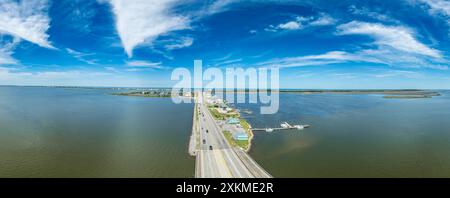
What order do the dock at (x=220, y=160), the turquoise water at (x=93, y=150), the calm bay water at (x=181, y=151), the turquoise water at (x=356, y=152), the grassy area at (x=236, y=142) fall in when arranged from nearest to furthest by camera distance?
the dock at (x=220, y=160) → the turquoise water at (x=93, y=150) → the calm bay water at (x=181, y=151) → the turquoise water at (x=356, y=152) → the grassy area at (x=236, y=142)

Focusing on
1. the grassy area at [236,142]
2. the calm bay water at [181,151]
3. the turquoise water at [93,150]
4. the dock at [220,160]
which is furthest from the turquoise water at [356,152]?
the turquoise water at [93,150]

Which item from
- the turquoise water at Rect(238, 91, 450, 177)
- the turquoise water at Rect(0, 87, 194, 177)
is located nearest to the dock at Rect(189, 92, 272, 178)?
the turquoise water at Rect(0, 87, 194, 177)

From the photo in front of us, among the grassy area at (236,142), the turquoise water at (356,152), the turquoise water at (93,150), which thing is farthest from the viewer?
the grassy area at (236,142)

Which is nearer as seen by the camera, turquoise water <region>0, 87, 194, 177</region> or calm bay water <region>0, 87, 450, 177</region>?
turquoise water <region>0, 87, 194, 177</region>

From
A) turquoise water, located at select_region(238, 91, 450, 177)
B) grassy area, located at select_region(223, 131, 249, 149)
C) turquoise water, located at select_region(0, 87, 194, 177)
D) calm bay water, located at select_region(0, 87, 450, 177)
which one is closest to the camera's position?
turquoise water, located at select_region(0, 87, 194, 177)

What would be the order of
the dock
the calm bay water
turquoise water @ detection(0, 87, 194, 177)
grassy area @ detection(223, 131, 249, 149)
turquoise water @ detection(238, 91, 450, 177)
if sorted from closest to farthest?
the dock < turquoise water @ detection(0, 87, 194, 177) < the calm bay water < turquoise water @ detection(238, 91, 450, 177) < grassy area @ detection(223, 131, 249, 149)

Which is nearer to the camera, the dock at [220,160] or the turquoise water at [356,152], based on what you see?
the dock at [220,160]

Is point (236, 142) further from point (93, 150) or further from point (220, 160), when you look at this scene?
point (93, 150)

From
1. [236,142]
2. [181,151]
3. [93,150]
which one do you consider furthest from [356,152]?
[93,150]

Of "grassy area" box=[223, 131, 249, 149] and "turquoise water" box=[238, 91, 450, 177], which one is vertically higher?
"grassy area" box=[223, 131, 249, 149]

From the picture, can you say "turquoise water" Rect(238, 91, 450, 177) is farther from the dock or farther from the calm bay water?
the dock

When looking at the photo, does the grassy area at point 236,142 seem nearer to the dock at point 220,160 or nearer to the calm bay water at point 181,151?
the dock at point 220,160
